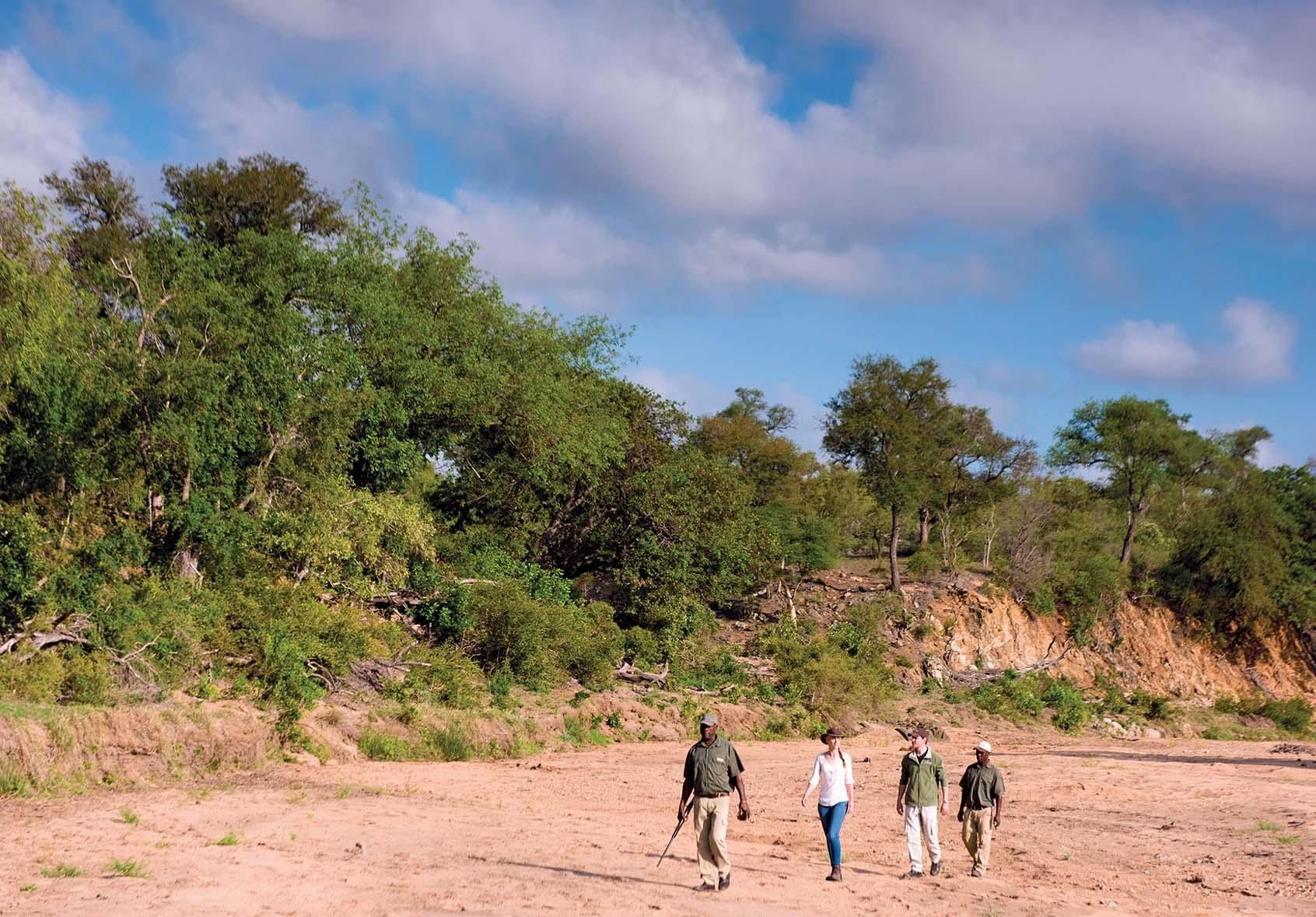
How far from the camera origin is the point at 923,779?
13.2 m

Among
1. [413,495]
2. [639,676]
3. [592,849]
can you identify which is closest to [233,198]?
[413,495]

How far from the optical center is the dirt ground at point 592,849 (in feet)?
38.8

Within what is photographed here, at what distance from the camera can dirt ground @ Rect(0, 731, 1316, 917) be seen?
38.8 ft

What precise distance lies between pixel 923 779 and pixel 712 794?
2.85m

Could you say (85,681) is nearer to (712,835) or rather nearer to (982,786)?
(712,835)

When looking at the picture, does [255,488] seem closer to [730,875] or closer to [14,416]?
[14,416]

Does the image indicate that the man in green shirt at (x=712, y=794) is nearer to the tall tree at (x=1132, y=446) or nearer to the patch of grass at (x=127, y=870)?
the patch of grass at (x=127, y=870)

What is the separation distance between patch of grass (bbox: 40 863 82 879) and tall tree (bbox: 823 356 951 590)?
119 ft

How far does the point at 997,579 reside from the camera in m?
47.8

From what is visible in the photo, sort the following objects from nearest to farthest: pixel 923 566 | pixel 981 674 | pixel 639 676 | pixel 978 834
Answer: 1. pixel 978 834
2. pixel 639 676
3. pixel 981 674
4. pixel 923 566

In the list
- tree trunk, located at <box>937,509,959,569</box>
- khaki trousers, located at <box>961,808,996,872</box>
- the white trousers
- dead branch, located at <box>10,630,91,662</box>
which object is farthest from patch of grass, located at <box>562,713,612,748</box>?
tree trunk, located at <box>937,509,959,569</box>

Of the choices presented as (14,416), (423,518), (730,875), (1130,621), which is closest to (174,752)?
(14,416)

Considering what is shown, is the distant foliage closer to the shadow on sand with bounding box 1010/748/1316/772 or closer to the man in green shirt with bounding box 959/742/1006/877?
the shadow on sand with bounding box 1010/748/1316/772

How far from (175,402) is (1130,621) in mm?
41726
